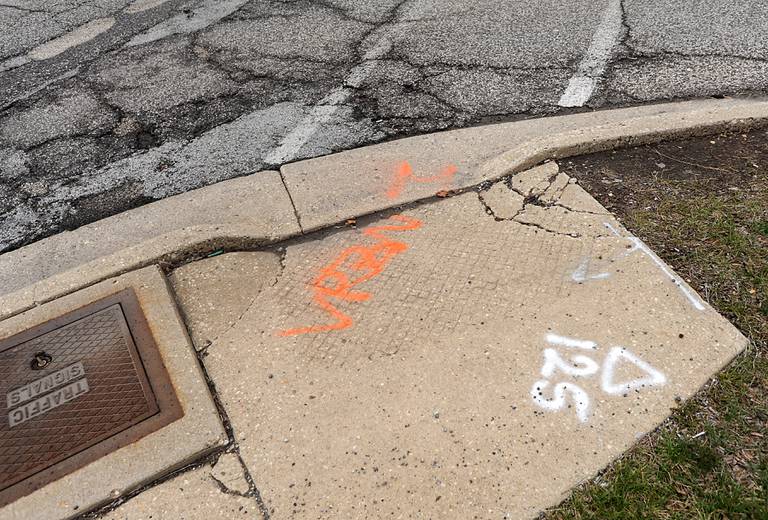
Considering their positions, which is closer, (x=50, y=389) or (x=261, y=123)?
(x=50, y=389)

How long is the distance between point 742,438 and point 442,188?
181 cm

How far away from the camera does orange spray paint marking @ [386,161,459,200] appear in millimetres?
3195

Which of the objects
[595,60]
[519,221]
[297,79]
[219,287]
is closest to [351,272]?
[219,287]

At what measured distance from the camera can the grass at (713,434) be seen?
5.89 feet

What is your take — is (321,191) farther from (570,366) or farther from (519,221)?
(570,366)

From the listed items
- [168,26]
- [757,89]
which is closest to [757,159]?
[757,89]

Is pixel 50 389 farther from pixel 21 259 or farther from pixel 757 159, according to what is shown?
pixel 757 159

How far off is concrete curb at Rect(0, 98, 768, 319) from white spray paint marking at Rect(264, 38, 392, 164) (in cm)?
26

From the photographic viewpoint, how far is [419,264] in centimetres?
274

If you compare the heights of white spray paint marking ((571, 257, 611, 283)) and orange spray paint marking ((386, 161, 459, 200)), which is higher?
orange spray paint marking ((386, 161, 459, 200))

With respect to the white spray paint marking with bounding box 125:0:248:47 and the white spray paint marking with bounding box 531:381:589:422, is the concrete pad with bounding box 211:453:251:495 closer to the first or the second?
the white spray paint marking with bounding box 531:381:589:422

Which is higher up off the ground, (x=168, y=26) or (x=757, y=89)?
→ (x=168, y=26)

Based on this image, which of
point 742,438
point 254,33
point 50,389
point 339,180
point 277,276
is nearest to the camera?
point 742,438

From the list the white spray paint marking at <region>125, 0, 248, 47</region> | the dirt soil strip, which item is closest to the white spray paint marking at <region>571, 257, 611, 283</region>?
the dirt soil strip
